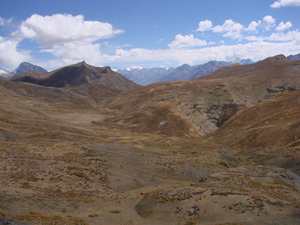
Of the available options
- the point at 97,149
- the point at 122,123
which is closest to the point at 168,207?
the point at 97,149

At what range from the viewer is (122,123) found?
105375mm

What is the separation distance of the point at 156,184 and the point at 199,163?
10542mm

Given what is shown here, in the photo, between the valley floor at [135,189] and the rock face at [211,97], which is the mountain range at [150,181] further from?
the rock face at [211,97]

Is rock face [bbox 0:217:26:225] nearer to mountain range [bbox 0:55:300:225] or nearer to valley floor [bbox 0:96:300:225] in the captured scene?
mountain range [bbox 0:55:300:225]

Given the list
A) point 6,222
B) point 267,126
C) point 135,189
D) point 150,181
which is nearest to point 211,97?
point 267,126

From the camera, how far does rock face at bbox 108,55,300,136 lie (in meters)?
105

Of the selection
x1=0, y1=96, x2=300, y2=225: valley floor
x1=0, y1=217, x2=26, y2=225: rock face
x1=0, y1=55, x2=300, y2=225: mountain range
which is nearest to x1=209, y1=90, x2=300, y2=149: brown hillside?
→ x1=0, y1=55, x2=300, y2=225: mountain range

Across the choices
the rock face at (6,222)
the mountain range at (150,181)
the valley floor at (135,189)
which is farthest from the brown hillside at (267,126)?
the rock face at (6,222)

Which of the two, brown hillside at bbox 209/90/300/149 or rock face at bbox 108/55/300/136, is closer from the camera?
brown hillside at bbox 209/90/300/149

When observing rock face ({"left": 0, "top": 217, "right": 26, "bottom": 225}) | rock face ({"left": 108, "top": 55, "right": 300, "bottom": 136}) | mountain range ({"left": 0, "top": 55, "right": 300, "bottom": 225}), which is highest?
rock face ({"left": 108, "top": 55, "right": 300, "bottom": 136})

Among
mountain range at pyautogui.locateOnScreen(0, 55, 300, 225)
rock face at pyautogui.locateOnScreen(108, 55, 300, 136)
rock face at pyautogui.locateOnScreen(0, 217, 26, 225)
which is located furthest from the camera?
rock face at pyautogui.locateOnScreen(108, 55, 300, 136)

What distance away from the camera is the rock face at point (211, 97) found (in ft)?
344

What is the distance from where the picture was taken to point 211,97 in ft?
384

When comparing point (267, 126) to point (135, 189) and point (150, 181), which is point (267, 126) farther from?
point (135, 189)
